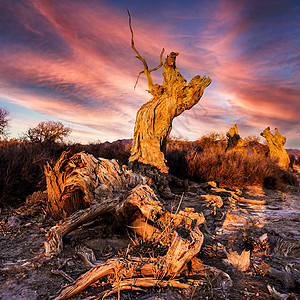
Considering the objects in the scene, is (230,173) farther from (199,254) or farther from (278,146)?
(278,146)

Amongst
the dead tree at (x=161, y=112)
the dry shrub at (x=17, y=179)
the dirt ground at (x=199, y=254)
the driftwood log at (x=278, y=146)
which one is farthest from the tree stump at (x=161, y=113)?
the driftwood log at (x=278, y=146)

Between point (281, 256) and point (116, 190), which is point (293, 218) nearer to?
point (281, 256)

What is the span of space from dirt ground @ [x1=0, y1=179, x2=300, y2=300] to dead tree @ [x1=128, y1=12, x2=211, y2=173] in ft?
7.59

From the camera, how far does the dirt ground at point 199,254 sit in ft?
6.64

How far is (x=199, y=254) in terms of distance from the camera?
111 inches

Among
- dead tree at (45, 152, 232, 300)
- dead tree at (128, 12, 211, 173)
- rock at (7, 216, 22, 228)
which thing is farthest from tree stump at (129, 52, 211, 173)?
rock at (7, 216, 22, 228)

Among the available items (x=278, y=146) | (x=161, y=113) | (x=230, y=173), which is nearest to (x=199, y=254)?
(x=161, y=113)

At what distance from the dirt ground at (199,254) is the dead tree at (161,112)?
231cm

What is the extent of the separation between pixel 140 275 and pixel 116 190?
1.90 m

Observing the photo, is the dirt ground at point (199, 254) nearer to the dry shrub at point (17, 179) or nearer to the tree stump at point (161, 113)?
the dry shrub at point (17, 179)

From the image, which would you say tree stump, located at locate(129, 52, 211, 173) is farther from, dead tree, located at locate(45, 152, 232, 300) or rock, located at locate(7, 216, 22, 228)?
rock, located at locate(7, 216, 22, 228)

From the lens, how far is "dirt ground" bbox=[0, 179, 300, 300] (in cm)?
202

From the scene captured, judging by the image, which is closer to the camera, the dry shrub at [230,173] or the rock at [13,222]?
the rock at [13,222]

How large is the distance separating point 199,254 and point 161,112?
15.8 feet
